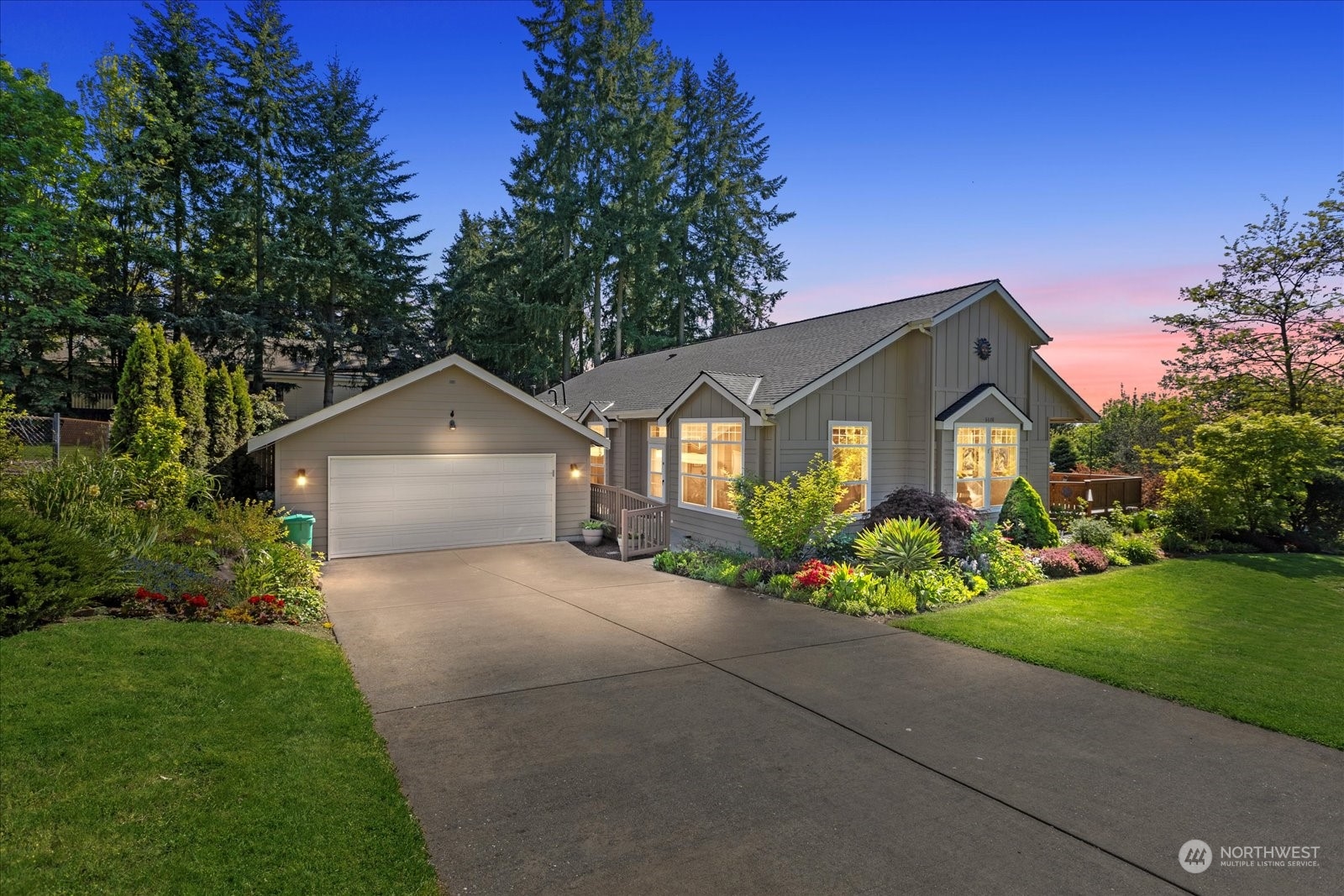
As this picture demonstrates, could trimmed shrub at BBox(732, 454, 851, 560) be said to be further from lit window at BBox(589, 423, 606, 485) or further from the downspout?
lit window at BBox(589, 423, 606, 485)

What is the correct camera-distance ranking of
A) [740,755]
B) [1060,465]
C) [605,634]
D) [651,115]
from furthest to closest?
1. [651,115]
2. [1060,465]
3. [605,634]
4. [740,755]

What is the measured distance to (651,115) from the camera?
30.2 meters

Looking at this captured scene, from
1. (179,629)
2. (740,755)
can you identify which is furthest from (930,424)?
(179,629)

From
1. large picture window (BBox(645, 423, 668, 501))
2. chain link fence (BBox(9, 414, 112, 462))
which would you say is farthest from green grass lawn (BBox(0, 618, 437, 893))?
chain link fence (BBox(9, 414, 112, 462))

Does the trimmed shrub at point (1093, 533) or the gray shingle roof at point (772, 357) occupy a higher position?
the gray shingle roof at point (772, 357)

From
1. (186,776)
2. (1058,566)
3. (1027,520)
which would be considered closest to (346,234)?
Answer: (1027,520)

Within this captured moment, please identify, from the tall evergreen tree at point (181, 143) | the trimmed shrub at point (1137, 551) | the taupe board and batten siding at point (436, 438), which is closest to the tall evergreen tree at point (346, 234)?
the tall evergreen tree at point (181, 143)

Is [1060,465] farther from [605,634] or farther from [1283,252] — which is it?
[605,634]

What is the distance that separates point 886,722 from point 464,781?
10.9 feet

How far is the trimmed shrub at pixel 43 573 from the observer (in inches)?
236

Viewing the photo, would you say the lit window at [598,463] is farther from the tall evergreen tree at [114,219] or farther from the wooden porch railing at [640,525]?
the tall evergreen tree at [114,219]

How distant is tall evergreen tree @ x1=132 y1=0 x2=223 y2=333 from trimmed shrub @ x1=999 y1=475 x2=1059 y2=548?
28.0m

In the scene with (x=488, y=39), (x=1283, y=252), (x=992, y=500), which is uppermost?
(x=488, y=39)

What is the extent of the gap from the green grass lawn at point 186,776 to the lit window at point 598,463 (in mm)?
12940
